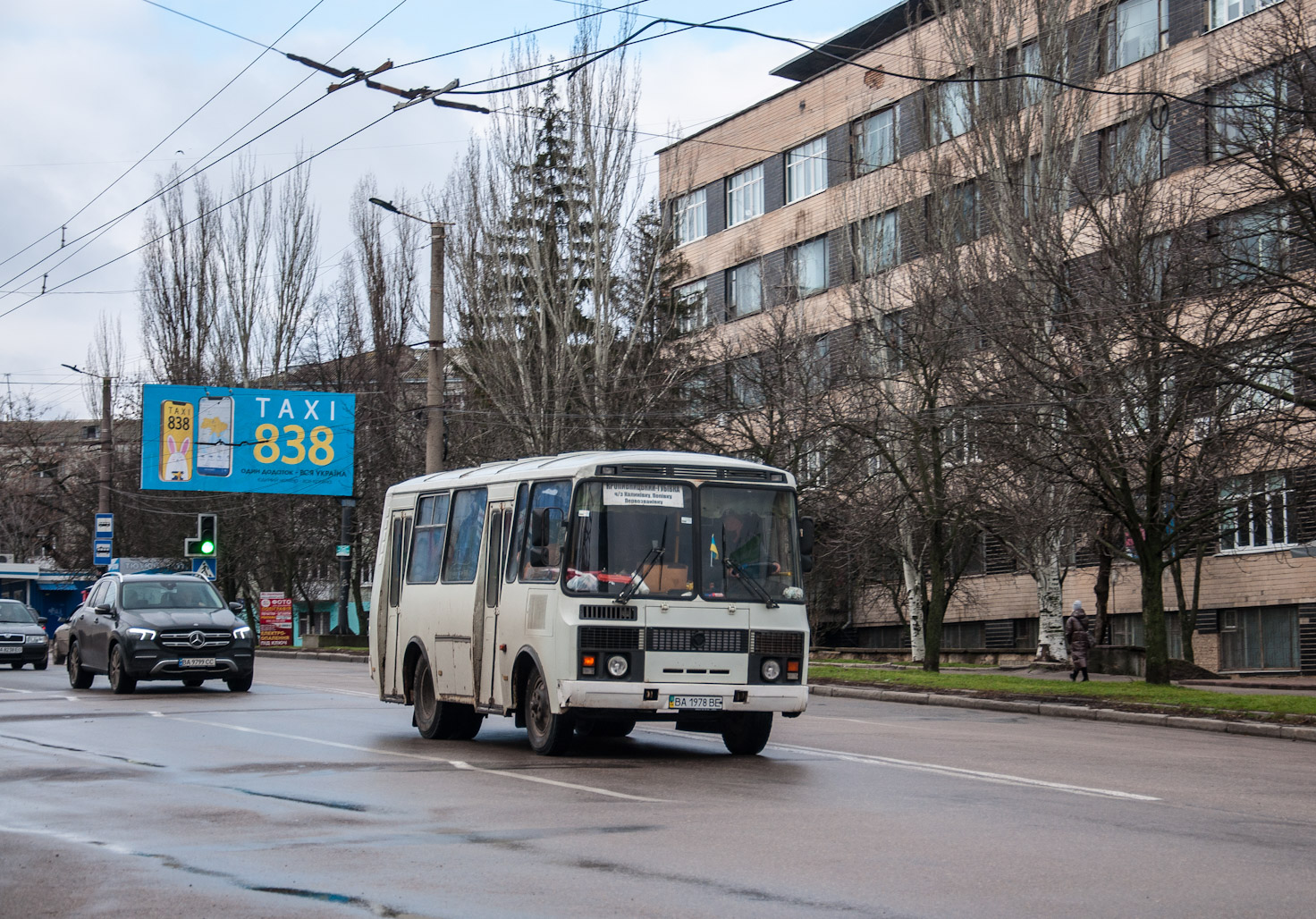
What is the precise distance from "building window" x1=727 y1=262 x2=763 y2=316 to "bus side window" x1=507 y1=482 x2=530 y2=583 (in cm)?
4006

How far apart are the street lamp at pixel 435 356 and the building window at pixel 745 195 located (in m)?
27.2

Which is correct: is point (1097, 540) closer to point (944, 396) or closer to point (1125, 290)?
point (944, 396)

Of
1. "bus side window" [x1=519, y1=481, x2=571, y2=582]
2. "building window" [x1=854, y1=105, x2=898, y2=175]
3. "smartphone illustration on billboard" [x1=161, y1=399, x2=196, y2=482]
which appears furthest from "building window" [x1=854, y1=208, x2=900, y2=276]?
"bus side window" [x1=519, y1=481, x2=571, y2=582]

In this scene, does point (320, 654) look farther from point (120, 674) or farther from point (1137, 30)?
point (1137, 30)

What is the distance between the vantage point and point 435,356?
3072 centimetres

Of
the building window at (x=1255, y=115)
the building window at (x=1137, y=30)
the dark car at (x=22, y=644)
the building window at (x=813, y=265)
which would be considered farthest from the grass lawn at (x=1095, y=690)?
the building window at (x=813, y=265)

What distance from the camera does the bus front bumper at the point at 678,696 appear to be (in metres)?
13.7

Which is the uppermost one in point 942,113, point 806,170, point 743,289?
point 806,170

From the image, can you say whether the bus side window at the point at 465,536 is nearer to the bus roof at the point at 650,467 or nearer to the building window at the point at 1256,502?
the bus roof at the point at 650,467

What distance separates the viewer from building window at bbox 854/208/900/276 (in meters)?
38.8

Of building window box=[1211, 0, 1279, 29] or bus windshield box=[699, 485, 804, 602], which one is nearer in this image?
bus windshield box=[699, 485, 804, 602]

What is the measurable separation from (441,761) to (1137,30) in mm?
33519

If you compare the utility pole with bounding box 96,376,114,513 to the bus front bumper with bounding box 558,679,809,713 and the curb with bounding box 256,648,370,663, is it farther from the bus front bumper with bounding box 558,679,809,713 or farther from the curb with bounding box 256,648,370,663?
the bus front bumper with bounding box 558,679,809,713

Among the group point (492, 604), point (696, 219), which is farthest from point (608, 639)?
point (696, 219)
